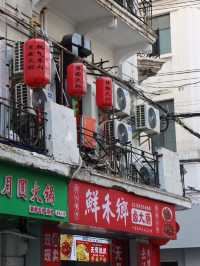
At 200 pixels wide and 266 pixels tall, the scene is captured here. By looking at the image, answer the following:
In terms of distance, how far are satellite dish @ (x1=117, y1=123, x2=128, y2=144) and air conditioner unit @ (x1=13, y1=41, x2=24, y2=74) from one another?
11.4ft

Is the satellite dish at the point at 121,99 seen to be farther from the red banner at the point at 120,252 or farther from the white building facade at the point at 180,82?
the white building facade at the point at 180,82

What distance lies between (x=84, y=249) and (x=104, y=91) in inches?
127

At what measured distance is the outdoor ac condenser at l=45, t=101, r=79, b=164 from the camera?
10.4 meters

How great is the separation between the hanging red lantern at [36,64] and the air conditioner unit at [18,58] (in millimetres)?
743

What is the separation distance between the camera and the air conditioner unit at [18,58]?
36.3 ft

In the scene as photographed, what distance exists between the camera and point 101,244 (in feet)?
43.7

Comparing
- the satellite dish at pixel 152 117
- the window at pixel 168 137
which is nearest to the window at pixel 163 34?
the window at pixel 168 137

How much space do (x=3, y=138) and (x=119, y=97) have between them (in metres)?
4.83

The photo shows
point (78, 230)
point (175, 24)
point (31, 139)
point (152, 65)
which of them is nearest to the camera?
point (31, 139)

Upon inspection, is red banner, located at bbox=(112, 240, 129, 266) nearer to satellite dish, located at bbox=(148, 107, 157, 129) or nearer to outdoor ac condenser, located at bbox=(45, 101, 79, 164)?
satellite dish, located at bbox=(148, 107, 157, 129)

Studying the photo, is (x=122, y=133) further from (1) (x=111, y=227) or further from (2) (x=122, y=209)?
(1) (x=111, y=227)

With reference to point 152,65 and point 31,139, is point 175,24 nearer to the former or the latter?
point 152,65

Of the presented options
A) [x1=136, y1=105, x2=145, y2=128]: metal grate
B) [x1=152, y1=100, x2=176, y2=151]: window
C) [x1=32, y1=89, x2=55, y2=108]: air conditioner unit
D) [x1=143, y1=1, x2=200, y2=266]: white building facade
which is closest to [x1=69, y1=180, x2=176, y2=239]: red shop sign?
[x1=32, y1=89, x2=55, y2=108]: air conditioner unit

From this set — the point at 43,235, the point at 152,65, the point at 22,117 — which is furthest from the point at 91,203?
the point at 152,65
